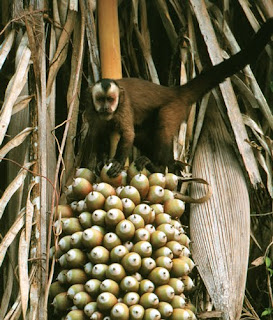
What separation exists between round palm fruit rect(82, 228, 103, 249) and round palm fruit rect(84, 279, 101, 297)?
0.45ft

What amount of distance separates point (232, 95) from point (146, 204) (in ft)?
2.67

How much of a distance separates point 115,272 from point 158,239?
0.22 metres

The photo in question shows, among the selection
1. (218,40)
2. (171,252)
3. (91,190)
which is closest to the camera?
(171,252)

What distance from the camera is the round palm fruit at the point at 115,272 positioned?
207cm

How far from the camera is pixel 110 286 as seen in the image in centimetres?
205

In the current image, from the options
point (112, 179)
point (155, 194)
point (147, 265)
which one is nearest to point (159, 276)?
point (147, 265)

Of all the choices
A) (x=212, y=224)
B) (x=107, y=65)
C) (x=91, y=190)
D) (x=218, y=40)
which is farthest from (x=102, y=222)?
(x=218, y=40)

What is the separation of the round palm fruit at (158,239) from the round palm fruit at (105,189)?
0.25 meters

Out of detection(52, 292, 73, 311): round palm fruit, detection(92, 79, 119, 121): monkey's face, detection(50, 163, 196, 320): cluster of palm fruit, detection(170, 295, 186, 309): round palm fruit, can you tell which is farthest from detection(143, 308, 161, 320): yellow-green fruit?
detection(92, 79, 119, 121): monkey's face

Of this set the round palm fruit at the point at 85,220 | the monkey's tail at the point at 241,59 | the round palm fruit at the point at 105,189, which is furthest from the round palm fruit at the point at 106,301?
the monkey's tail at the point at 241,59

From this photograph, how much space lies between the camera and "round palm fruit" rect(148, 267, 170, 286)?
210 cm

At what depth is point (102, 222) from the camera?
2225 mm

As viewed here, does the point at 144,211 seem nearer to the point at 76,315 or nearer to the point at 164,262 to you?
the point at 164,262

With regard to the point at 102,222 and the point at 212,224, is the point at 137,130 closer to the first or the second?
the point at 212,224
